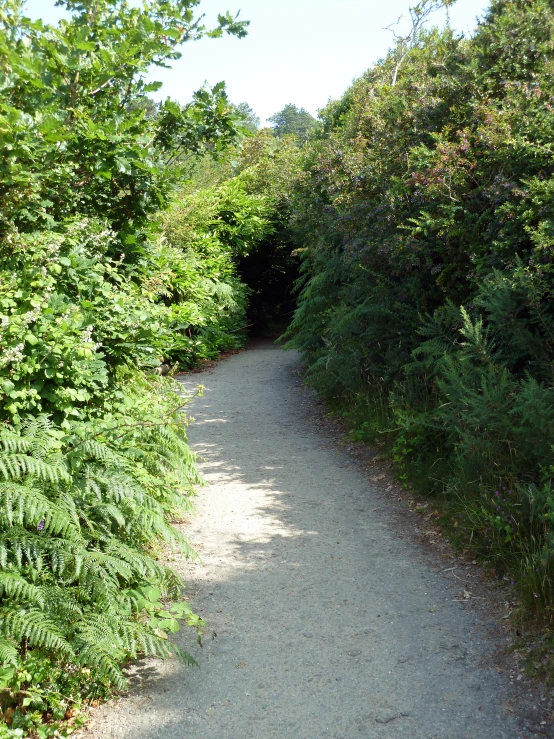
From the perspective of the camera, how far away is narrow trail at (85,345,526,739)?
336 cm

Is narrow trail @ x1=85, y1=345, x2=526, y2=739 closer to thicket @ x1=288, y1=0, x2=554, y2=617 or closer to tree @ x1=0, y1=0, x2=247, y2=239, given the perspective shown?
thicket @ x1=288, y1=0, x2=554, y2=617

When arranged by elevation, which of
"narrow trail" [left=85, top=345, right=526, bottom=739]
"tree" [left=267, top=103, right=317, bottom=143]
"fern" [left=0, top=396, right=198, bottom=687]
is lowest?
"narrow trail" [left=85, top=345, right=526, bottom=739]

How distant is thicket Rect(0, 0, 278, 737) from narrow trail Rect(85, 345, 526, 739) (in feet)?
1.01

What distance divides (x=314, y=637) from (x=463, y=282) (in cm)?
417

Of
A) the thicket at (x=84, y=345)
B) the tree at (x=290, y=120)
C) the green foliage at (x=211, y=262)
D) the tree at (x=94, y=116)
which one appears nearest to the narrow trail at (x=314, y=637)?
the thicket at (x=84, y=345)

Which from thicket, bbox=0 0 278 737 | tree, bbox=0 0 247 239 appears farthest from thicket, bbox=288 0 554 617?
tree, bbox=0 0 247 239

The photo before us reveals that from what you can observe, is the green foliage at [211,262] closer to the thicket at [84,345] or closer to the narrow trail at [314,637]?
the narrow trail at [314,637]

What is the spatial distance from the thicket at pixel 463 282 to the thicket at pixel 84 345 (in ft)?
8.01

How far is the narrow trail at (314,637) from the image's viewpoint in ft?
11.0

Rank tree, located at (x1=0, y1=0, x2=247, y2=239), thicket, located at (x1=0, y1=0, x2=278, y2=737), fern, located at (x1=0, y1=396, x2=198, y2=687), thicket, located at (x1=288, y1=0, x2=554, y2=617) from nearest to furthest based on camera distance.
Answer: fern, located at (x1=0, y1=396, x2=198, y2=687) < thicket, located at (x1=0, y1=0, x2=278, y2=737) < tree, located at (x1=0, y1=0, x2=247, y2=239) < thicket, located at (x1=288, y1=0, x2=554, y2=617)

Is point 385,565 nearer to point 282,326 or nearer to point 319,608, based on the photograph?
point 319,608

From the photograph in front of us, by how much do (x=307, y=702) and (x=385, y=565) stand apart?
1739 mm

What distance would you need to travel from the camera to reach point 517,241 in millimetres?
5953

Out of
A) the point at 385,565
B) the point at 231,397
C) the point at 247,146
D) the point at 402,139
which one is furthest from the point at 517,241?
the point at 247,146
